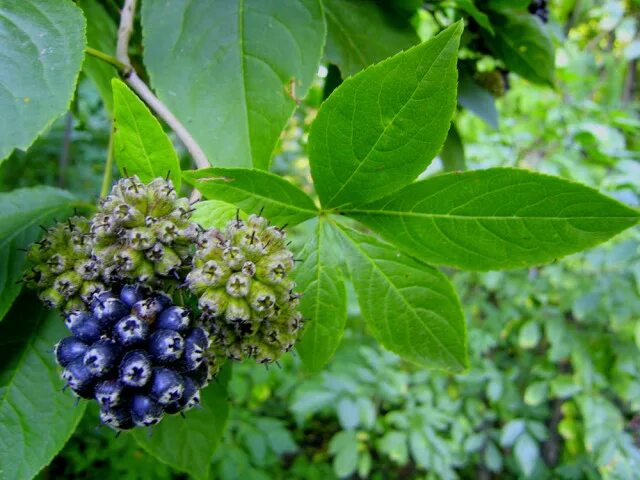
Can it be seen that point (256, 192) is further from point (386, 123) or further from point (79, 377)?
point (79, 377)

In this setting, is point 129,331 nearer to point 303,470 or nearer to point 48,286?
point 48,286

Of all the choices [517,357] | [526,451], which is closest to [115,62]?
[526,451]

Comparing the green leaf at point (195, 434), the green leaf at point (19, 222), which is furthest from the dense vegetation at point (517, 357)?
the green leaf at point (195, 434)

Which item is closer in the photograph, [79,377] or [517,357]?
[79,377]

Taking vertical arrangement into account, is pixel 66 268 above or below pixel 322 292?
above

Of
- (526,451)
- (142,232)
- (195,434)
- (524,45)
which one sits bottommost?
(526,451)

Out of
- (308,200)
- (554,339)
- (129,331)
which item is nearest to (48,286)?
(129,331)

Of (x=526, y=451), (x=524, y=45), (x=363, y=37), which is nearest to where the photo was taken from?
(x=363, y=37)
